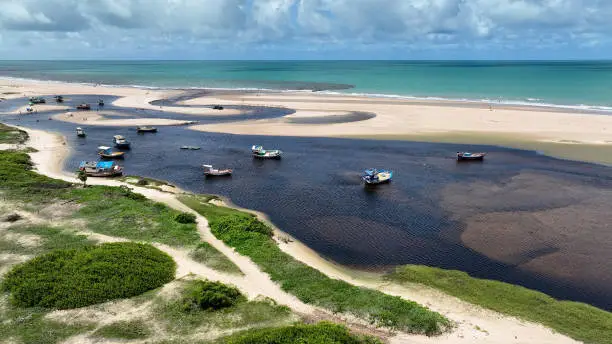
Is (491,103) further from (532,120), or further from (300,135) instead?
(300,135)

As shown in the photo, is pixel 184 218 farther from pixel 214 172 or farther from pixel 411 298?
pixel 411 298

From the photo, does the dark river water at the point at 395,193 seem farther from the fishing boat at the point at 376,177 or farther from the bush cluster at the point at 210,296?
the bush cluster at the point at 210,296

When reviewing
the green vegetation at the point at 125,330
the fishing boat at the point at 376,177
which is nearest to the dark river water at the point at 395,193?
the fishing boat at the point at 376,177

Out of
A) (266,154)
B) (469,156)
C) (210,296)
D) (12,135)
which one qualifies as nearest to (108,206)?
(210,296)

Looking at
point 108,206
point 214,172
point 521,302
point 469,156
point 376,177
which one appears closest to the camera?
point 521,302

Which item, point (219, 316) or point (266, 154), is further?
point (266, 154)

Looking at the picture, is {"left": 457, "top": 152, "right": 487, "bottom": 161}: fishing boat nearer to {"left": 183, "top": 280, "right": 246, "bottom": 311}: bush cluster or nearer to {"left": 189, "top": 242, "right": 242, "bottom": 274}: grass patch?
{"left": 189, "top": 242, "right": 242, "bottom": 274}: grass patch

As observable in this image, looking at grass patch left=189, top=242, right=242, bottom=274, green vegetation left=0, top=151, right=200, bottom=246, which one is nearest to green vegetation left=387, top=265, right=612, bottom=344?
grass patch left=189, top=242, right=242, bottom=274
